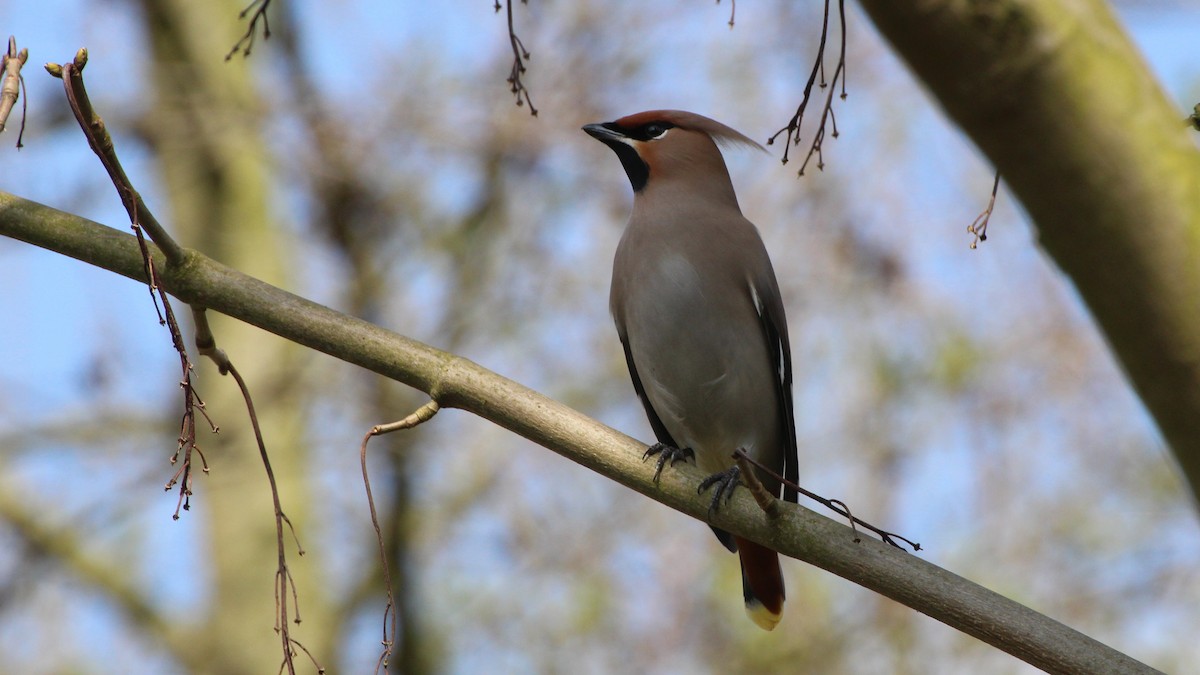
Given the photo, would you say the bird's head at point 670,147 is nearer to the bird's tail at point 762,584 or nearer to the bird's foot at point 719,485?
the bird's tail at point 762,584

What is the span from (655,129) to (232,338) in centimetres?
600

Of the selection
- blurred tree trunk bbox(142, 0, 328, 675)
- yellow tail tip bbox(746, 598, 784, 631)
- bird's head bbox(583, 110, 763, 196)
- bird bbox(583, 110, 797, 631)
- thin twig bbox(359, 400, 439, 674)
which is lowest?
thin twig bbox(359, 400, 439, 674)

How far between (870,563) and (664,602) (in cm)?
723

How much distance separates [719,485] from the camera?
3.27 m

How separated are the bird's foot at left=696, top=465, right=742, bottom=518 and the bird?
1084 mm

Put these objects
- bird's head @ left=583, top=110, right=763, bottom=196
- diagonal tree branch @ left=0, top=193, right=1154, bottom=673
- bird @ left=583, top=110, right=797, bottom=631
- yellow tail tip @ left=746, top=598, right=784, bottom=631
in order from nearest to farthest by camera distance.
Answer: diagonal tree branch @ left=0, top=193, right=1154, bottom=673
bird @ left=583, top=110, right=797, bottom=631
yellow tail tip @ left=746, top=598, right=784, bottom=631
bird's head @ left=583, top=110, right=763, bottom=196

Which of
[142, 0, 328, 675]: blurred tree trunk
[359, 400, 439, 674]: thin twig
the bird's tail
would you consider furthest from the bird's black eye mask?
[142, 0, 328, 675]: blurred tree trunk

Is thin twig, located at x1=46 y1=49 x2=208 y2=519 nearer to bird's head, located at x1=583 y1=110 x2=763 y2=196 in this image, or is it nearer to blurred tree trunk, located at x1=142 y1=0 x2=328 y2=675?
bird's head, located at x1=583 y1=110 x2=763 y2=196

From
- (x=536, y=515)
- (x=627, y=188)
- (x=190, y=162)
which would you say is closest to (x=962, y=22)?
(x=627, y=188)

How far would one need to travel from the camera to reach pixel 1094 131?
6.88 ft

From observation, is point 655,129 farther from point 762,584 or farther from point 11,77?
point 11,77

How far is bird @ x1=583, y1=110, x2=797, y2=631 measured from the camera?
4.51 m

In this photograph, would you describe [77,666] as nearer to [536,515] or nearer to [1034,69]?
[536,515]

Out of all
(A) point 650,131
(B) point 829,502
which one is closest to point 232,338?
(A) point 650,131
